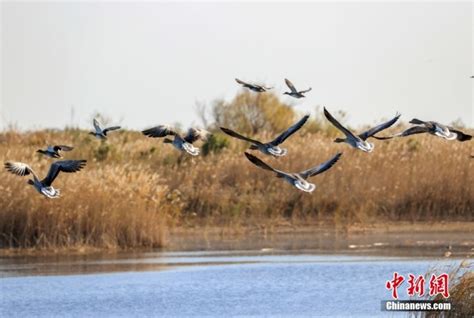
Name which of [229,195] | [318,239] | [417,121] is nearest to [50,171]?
[417,121]

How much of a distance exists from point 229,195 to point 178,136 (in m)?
13.0

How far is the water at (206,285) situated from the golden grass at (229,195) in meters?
0.78

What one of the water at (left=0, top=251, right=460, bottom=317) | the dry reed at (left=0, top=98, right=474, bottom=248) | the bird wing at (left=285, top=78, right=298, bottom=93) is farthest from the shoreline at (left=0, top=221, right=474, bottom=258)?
the bird wing at (left=285, top=78, right=298, bottom=93)

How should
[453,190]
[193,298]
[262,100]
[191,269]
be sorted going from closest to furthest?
[193,298]
[191,269]
[453,190]
[262,100]

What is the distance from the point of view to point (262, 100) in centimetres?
3984

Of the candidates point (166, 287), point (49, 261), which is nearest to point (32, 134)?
point (49, 261)

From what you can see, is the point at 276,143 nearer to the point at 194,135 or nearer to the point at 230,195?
the point at 194,135

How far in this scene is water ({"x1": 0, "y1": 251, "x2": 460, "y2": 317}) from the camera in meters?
17.4

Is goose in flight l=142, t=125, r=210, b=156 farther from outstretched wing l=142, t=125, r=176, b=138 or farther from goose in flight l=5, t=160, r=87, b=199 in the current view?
goose in flight l=5, t=160, r=87, b=199

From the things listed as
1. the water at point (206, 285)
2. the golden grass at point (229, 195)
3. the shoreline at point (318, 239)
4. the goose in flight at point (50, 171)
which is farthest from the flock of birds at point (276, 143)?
the golden grass at point (229, 195)

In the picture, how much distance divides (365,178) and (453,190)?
5.92 ft

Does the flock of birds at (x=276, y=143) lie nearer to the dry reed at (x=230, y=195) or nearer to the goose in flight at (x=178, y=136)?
the goose in flight at (x=178, y=136)

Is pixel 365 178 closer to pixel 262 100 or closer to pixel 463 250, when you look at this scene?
pixel 463 250

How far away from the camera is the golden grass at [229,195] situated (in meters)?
22.1
